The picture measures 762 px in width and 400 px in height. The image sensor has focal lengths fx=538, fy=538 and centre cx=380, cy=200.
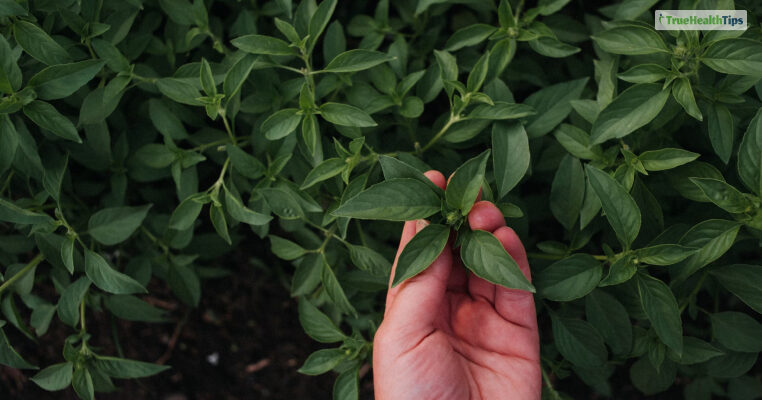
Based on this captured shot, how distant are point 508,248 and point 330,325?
70 cm

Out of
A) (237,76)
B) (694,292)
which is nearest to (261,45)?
(237,76)

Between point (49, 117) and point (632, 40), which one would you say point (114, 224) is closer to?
point (49, 117)

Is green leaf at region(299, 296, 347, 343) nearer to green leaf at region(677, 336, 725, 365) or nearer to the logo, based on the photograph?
green leaf at region(677, 336, 725, 365)

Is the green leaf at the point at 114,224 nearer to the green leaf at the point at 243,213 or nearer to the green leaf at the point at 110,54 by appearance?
the green leaf at the point at 243,213

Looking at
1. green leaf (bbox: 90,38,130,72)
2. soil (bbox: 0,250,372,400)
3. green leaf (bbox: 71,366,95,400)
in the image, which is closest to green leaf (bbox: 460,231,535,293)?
green leaf (bbox: 90,38,130,72)

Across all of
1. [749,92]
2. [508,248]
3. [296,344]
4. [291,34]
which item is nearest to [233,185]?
[291,34]

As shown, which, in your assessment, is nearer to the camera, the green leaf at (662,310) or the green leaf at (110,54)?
the green leaf at (662,310)

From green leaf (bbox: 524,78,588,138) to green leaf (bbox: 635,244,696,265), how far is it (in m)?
0.50

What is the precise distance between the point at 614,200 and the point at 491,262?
0.39 m

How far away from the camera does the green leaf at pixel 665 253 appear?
1433 mm

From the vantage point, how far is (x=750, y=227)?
1.54m

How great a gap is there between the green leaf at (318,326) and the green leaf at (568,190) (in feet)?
2.74

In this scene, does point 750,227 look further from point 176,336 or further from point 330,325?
point 176,336

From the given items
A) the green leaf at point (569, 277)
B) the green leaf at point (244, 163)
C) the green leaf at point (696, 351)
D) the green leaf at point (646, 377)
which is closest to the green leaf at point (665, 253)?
the green leaf at point (569, 277)
